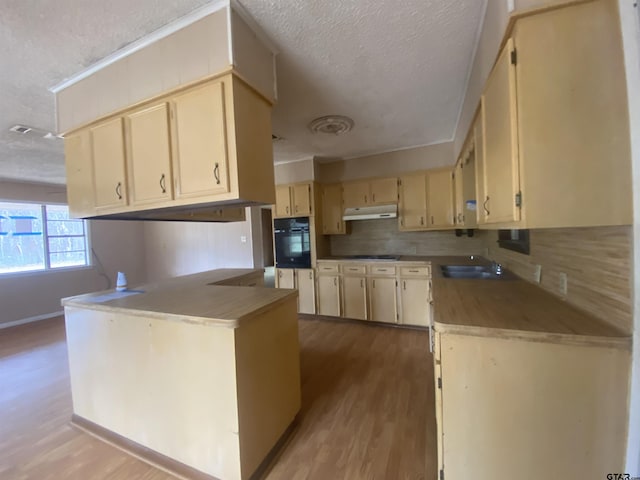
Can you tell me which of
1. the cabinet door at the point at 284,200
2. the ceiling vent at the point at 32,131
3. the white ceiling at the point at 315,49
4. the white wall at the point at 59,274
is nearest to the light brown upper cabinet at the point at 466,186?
the white ceiling at the point at 315,49

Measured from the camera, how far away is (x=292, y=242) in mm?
4211

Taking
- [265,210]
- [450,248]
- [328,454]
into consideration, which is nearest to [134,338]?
[328,454]

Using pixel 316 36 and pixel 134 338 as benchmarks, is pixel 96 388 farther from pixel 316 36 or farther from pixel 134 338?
pixel 316 36

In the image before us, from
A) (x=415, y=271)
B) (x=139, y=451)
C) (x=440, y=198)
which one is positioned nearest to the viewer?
(x=139, y=451)

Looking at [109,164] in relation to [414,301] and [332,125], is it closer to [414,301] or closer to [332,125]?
[332,125]

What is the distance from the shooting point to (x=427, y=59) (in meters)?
1.80

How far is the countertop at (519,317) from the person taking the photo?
998mm

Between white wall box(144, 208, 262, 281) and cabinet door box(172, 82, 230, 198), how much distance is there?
12.8ft

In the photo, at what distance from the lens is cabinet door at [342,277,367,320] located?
3.74 metres

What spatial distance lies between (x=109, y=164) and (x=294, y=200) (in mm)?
2574

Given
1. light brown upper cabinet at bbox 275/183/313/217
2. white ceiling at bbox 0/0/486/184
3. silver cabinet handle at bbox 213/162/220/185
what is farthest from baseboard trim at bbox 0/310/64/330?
silver cabinet handle at bbox 213/162/220/185

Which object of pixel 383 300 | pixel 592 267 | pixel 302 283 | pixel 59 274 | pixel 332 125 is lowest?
pixel 383 300

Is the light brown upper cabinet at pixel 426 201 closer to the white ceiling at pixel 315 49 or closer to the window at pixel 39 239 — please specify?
the white ceiling at pixel 315 49

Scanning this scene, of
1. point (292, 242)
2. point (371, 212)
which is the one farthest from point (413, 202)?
point (292, 242)
